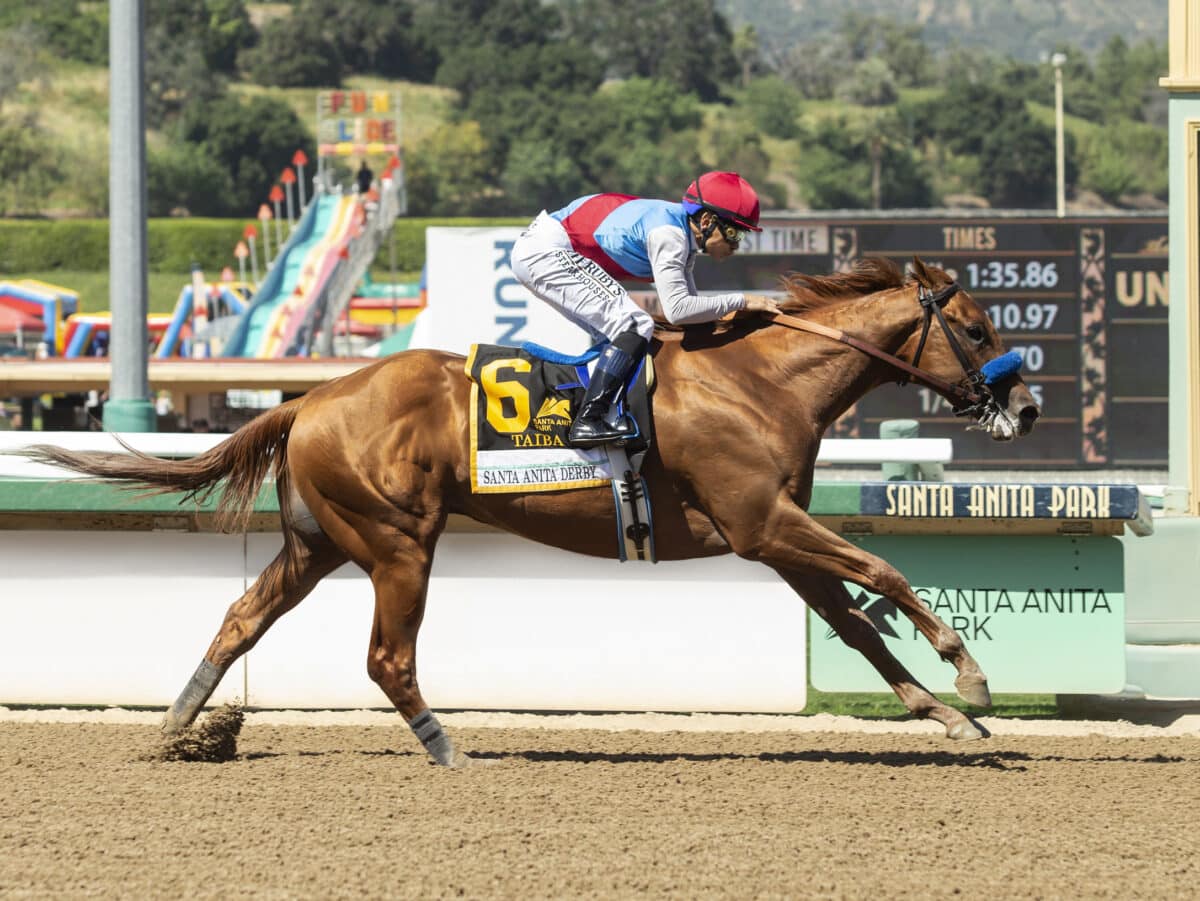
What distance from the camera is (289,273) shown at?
33.0 m

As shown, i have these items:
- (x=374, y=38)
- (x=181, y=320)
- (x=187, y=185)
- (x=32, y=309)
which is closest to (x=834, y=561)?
(x=181, y=320)

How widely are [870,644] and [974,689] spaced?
0.44m

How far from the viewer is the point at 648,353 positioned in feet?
19.0

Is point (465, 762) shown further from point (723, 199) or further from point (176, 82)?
point (176, 82)

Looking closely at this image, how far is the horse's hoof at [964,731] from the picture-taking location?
5.59 meters

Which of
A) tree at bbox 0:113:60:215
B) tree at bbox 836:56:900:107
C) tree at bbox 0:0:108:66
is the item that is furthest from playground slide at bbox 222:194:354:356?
tree at bbox 836:56:900:107

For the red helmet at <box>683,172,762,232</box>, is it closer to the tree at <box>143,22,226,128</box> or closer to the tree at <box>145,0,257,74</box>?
the tree at <box>143,22,226,128</box>

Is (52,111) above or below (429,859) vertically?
above

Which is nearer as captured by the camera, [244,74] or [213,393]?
[213,393]

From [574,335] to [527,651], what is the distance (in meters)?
8.64

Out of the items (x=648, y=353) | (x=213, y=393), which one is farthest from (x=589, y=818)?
(x=213, y=393)

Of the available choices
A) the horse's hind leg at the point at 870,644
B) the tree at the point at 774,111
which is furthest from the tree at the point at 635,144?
the horse's hind leg at the point at 870,644

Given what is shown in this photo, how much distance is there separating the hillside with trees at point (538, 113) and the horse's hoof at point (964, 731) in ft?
270

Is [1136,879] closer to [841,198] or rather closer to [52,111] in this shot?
[841,198]
